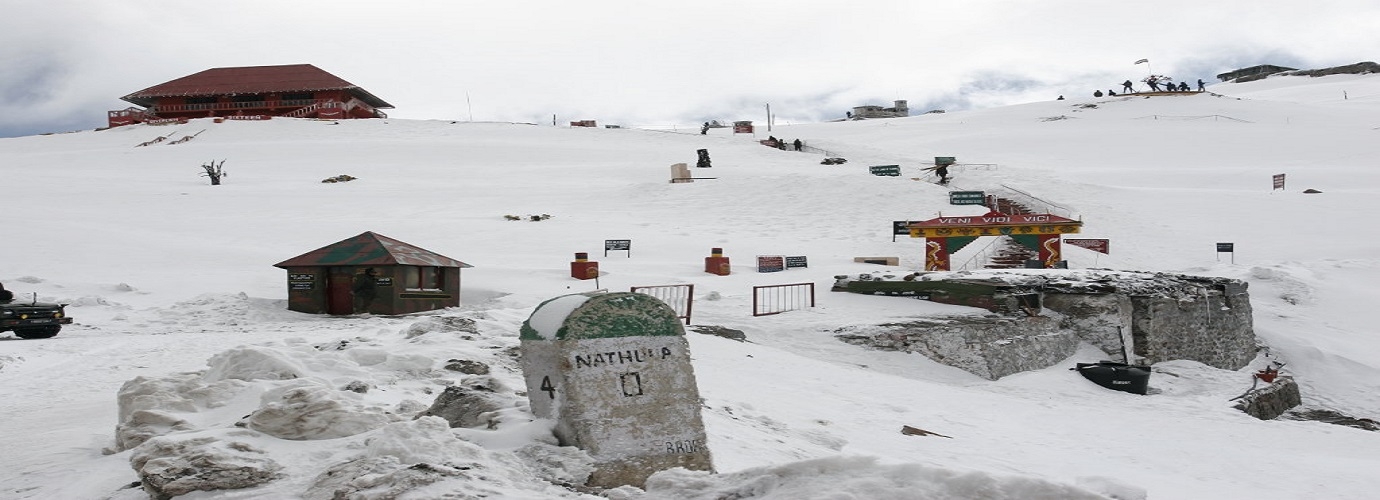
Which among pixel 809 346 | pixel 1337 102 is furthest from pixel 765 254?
pixel 1337 102

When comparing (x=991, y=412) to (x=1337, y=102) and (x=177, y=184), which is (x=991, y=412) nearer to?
(x=177, y=184)

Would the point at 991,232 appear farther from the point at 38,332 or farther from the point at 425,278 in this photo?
the point at 38,332

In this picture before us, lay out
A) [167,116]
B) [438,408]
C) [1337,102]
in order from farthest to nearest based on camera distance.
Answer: [1337,102], [167,116], [438,408]

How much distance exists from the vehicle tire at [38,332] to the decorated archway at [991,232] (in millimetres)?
18781

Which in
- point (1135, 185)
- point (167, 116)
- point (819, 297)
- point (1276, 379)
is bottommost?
point (1276, 379)

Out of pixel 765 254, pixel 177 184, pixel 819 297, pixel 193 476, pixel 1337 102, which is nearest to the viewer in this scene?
pixel 193 476

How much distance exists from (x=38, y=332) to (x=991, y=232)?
20.7m

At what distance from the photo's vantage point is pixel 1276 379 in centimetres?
1566

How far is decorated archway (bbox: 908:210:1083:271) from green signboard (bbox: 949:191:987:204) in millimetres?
7567

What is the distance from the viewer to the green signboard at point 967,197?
31719 mm

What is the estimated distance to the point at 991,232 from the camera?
2394cm

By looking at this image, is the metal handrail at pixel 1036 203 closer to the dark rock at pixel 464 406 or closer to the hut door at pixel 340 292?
the hut door at pixel 340 292

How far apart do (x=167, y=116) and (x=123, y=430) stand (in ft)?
229

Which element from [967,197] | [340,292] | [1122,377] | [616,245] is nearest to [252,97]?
[616,245]
